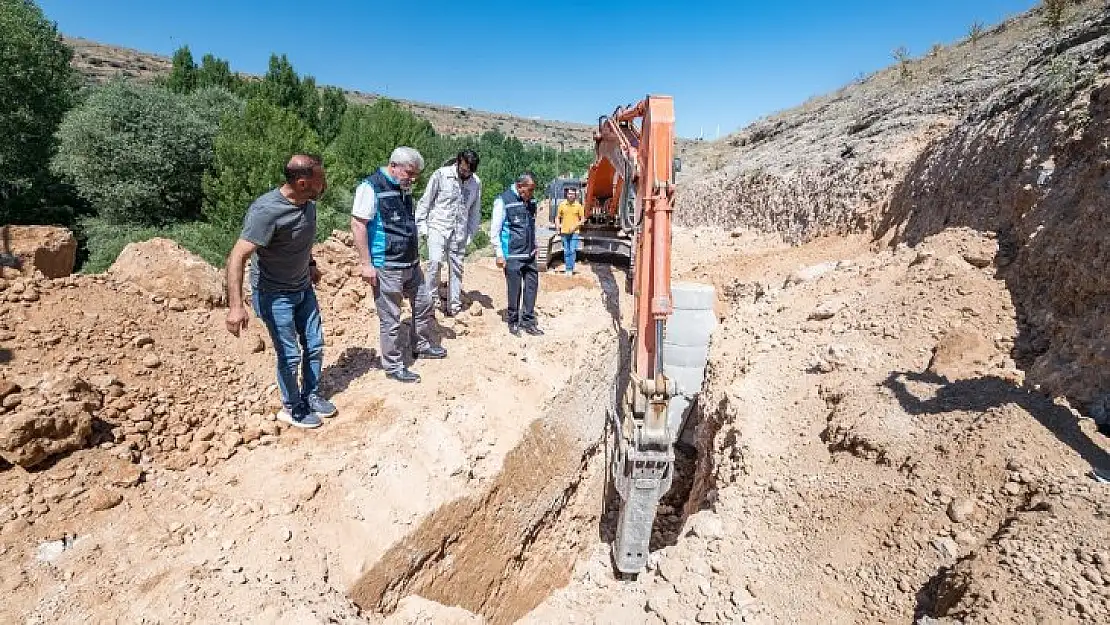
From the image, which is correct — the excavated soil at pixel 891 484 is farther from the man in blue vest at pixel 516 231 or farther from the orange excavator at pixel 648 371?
the man in blue vest at pixel 516 231

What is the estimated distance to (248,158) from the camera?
13938 millimetres

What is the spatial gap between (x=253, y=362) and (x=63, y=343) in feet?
3.62

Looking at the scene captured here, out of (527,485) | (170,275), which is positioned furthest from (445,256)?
(527,485)

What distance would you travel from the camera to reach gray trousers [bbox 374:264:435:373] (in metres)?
3.94

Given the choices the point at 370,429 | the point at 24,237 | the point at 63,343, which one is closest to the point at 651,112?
the point at 370,429

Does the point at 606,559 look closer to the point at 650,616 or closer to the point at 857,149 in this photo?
the point at 650,616

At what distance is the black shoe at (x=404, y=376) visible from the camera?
4.25m

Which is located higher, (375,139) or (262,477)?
(375,139)

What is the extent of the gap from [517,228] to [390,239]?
155 cm

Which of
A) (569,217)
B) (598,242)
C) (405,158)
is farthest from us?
(598,242)

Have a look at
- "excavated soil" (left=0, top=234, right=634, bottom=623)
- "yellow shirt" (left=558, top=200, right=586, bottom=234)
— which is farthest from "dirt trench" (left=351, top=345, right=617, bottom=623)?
"yellow shirt" (left=558, top=200, right=586, bottom=234)

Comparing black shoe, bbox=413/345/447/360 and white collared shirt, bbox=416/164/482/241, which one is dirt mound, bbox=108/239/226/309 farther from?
white collared shirt, bbox=416/164/482/241

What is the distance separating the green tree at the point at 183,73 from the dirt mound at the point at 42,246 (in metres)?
22.5

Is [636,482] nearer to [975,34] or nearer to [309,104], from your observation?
[975,34]
